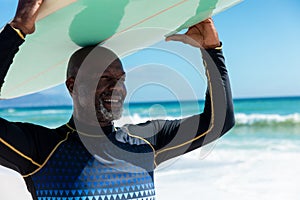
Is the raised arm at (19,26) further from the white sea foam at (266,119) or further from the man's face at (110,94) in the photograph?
the white sea foam at (266,119)

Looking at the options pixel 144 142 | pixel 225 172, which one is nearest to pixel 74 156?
pixel 144 142

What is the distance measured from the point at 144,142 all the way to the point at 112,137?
122 millimetres

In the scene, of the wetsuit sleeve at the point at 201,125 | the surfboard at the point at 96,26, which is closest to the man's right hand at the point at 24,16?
the surfboard at the point at 96,26

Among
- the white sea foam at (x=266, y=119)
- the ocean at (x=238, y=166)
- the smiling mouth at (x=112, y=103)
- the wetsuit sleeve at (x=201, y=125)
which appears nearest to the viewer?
the smiling mouth at (x=112, y=103)

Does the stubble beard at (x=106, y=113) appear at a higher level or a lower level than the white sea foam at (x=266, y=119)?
higher

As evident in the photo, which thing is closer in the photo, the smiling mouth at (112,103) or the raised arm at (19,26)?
the raised arm at (19,26)

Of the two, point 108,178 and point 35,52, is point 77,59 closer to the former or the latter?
point 35,52

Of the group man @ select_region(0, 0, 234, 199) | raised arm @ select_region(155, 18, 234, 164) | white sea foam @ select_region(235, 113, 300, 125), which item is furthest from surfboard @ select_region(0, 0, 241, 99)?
white sea foam @ select_region(235, 113, 300, 125)

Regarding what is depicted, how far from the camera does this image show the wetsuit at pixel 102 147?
5.32ft

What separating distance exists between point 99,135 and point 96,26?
0.45 meters

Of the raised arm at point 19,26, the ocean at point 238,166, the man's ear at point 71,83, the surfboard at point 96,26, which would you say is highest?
the raised arm at point 19,26

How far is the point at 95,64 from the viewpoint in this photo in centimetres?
184

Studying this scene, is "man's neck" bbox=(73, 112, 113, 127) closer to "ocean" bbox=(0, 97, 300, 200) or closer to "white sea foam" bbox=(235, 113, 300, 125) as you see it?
"ocean" bbox=(0, 97, 300, 200)

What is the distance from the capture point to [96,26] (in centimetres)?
195
